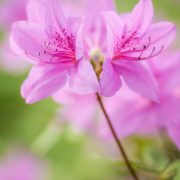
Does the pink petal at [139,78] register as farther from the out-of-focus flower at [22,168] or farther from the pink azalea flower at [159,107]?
the out-of-focus flower at [22,168]

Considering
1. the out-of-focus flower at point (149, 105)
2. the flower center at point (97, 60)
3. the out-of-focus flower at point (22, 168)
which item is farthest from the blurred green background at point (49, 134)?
the flower center at point (97, 60)

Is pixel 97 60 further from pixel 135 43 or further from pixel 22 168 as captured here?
pixel 22 168

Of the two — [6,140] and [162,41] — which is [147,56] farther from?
[6,140]

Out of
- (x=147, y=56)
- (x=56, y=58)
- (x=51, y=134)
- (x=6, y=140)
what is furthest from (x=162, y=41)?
(x=6, y=140)

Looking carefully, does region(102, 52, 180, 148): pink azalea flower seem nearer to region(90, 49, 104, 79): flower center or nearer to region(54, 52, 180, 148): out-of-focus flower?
region(54, 52, 180, 148): out-of-focus flower

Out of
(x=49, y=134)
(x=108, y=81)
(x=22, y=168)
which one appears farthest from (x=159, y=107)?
(x=22, y=168)
